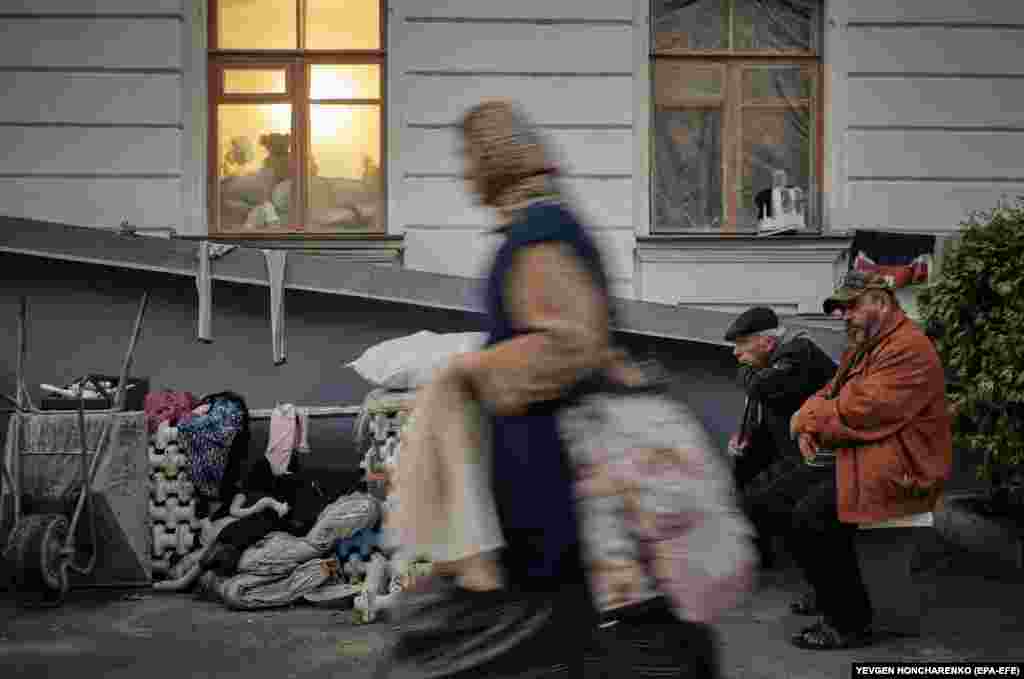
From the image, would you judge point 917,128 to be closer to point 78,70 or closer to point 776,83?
point 776,83

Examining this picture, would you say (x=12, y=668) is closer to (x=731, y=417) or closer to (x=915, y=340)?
(x=915, y=340)

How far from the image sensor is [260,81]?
9.41 m

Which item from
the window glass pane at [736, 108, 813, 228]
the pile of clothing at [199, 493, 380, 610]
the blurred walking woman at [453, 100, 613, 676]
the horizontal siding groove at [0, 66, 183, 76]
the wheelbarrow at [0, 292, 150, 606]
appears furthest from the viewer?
the window glass pane at [736, 108, 813, 228]

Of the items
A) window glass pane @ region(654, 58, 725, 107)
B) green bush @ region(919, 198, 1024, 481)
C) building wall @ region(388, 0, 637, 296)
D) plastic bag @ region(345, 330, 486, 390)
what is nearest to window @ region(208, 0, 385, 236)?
building wall @ region(388, 0, 637, 296)

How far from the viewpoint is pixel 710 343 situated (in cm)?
841

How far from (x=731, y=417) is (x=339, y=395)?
272 centimetres

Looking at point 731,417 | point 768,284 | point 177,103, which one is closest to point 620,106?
point 768,284

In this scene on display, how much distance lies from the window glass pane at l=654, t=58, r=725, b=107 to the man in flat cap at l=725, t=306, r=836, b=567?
3149 millimetres

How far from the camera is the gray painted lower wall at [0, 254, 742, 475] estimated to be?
8.36m

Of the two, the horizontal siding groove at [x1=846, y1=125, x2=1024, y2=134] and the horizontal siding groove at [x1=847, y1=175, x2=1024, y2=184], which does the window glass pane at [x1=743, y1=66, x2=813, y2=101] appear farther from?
the horizontal siding groove at [x1=847, y1=175, x2=1024, y2=184]

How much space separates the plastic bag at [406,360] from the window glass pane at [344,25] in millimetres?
3102

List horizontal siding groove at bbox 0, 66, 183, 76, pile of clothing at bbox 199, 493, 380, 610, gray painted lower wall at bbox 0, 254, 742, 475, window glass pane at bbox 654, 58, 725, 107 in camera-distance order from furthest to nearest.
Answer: window glass pane at bbox 654, 58, 725, 107
horizontal siding groove at bbox 0, 66, 183, 76
gray painted lower wall at bbox 0, 254, 742, 475
pile of clothing at bbox 199, 493, 380, 610

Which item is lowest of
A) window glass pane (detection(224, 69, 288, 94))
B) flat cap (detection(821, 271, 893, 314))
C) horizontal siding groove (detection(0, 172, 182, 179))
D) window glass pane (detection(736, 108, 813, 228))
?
flat cap (detection(821, 271, 893, 314))

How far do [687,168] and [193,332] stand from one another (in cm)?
398
